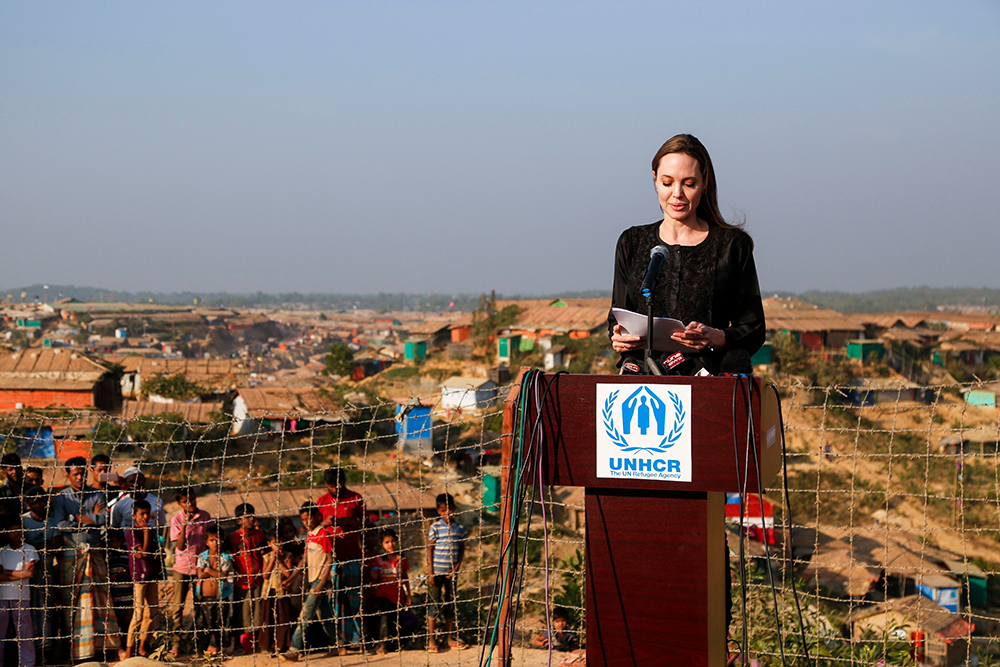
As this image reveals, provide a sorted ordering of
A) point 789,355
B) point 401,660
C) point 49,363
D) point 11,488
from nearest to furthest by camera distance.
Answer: point 401,660, point 11,488, point 49,363, point 789,355

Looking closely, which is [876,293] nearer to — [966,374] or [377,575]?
[966,374]

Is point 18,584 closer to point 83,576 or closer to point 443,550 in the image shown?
point 83,576

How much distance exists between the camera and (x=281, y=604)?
4.78 m

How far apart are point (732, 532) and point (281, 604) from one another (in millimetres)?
6140

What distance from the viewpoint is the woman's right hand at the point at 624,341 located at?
1907mm

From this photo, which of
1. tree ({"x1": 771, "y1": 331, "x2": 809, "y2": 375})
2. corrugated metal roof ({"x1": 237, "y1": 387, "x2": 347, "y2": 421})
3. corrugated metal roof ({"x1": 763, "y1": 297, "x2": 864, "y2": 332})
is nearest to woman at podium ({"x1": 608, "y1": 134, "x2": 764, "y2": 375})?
corrugated metal roof ({"x1": 237, "y1": 387, "x2": 347, "y2": 421})

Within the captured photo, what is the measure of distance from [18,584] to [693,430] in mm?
4115

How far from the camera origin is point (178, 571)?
4.84m

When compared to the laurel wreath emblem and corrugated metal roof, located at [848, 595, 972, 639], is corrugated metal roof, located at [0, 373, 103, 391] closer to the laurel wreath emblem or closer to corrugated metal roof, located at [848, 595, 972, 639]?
corrugated metal roof, located at [848, 595, 972, 639]

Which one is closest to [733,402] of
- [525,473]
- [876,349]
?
[525,473]

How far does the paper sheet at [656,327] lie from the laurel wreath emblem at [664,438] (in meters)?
0.17

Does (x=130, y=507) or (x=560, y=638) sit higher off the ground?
(x=130, y=507)

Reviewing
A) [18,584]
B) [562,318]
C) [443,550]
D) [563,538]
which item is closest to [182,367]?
[562,318]

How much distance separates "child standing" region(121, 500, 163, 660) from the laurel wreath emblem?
3750mm
